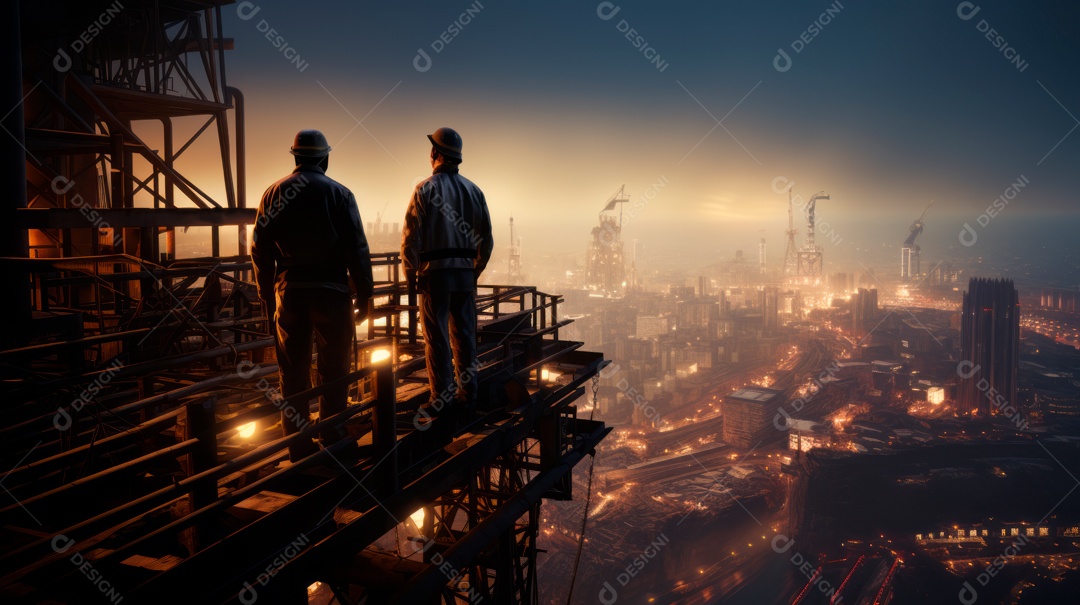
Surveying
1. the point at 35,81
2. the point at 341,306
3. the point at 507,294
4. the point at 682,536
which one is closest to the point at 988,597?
the point at 682,536

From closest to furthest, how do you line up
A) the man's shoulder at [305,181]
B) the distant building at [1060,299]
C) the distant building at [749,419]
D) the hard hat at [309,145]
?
the man's shoulder at [305,181] → the hard hat at [309,145] → the distant building at [749,419] → the distant building at [1060,299]

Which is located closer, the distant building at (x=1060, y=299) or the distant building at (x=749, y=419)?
the distant building at (x=749, y=419)

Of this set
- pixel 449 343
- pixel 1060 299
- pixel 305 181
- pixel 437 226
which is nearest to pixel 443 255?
pixel 437 226

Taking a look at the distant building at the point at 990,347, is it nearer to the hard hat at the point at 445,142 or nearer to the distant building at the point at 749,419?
the distant building at the point at 749,419

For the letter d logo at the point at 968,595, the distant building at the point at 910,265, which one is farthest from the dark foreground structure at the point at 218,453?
the distant building at the point at 910,265

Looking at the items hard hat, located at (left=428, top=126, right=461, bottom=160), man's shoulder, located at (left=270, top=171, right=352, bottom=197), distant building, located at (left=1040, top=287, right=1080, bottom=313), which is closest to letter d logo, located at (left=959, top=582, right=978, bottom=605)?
hard hat, located at (left=428, top=126, right=461, bottom=160)

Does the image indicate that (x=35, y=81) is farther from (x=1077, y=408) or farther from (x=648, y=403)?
(x=1077, y=408)

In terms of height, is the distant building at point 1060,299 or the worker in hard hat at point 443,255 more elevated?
the worker in hard hat at point 443,255
